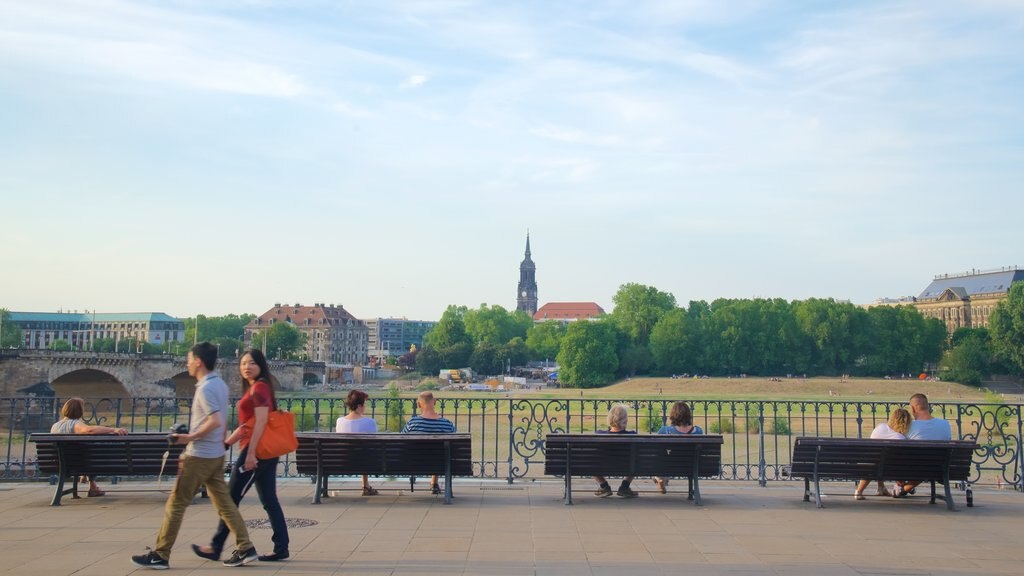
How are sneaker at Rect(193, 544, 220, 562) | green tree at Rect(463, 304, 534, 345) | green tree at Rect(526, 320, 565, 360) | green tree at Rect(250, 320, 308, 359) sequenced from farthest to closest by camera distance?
green tree at Rect(463, 304, 534, 345)
green tree at Rect(526, 320, 565, 360)
green tree at Rect(250, 320, 308, 359)
sneaker at Rect(193, 544, 220, 562)

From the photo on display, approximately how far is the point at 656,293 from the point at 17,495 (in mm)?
119405

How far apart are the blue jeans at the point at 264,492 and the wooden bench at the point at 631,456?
368 centimetres

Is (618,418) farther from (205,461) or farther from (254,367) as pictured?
(205,461)

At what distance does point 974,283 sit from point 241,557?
158573 mm

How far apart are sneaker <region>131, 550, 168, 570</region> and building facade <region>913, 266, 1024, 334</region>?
465ft

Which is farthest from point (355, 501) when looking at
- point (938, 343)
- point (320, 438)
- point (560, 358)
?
point (938, 343)

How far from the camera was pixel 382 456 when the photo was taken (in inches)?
396

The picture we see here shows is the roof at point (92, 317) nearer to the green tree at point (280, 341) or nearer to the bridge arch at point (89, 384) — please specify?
the green tree at point (280, 341)

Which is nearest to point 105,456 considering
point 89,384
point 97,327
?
point 89,384

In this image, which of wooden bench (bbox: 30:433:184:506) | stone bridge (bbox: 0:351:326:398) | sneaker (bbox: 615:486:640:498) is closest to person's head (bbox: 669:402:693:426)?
sneaker (bbox: 615:486:640:498)

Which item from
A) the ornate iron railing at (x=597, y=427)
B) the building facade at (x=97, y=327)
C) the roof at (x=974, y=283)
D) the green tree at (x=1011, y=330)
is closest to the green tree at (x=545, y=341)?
the green tree at (x=1011, y=330)

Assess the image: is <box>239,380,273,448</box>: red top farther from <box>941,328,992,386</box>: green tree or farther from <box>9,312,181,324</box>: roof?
<box>9,312,181,324</box>: roof

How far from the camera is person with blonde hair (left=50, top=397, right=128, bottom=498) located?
10.5m

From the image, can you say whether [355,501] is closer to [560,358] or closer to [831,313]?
[560,358]
